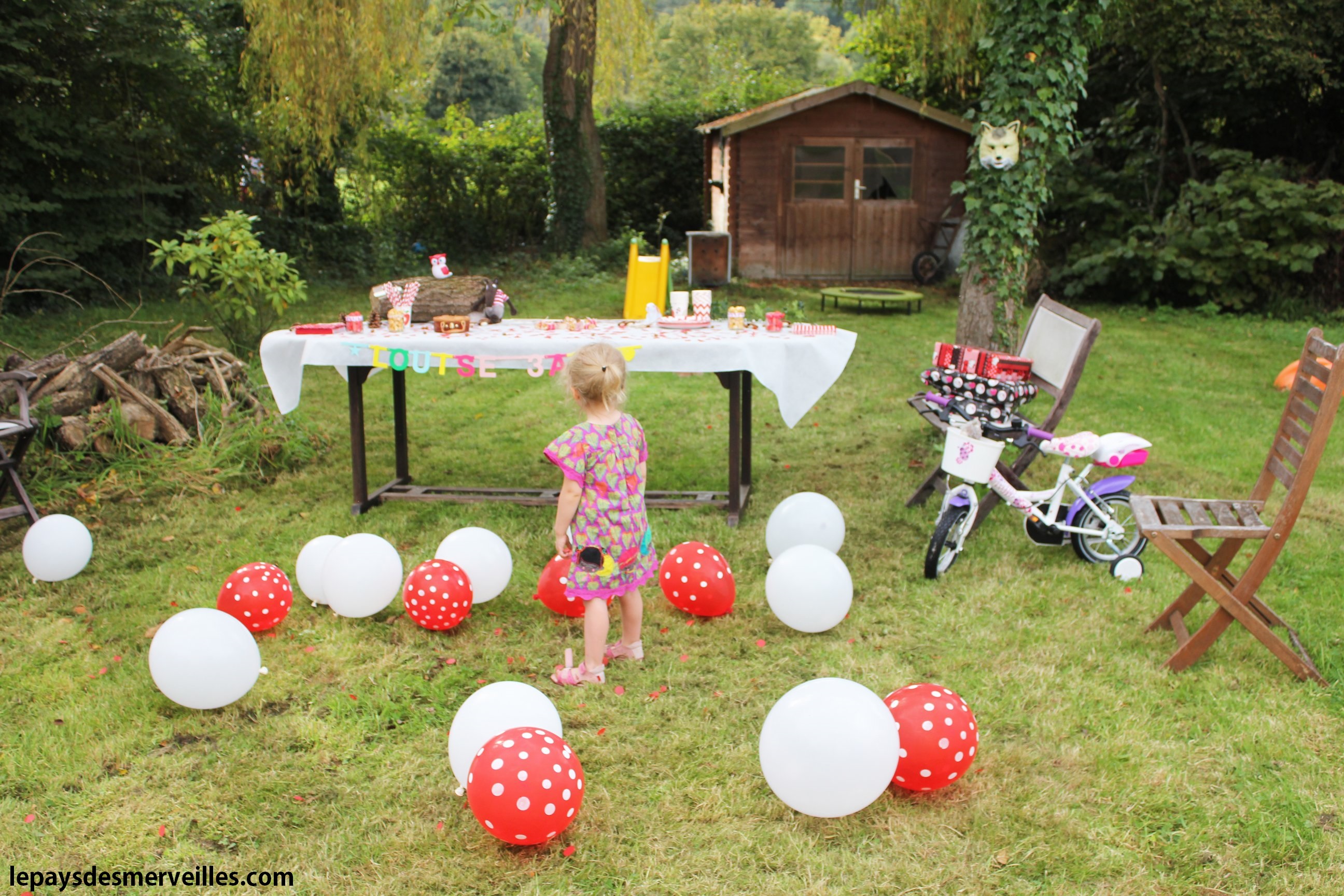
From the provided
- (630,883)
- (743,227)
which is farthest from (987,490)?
(743,227)

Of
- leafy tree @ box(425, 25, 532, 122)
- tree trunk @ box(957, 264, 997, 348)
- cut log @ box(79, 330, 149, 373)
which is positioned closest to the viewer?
cut log @ box(79, 330, 149, 373)

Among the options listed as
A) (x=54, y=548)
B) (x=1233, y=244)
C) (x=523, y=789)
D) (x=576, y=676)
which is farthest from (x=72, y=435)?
(x=1233, y=244)

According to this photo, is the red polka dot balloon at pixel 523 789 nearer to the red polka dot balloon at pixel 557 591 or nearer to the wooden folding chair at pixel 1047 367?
the red polka dot balloon at pixel 557 591

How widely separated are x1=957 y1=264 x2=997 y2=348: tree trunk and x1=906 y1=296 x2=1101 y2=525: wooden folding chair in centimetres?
78

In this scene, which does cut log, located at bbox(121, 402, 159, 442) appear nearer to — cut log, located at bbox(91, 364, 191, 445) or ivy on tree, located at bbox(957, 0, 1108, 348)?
cut log, located at bbox(91, 364, 191, 445)

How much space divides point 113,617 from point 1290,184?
13.1 metres

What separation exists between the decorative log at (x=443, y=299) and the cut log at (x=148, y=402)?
168cm

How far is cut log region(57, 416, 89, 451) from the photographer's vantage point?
5996mm

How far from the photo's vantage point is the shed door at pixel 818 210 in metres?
15.5

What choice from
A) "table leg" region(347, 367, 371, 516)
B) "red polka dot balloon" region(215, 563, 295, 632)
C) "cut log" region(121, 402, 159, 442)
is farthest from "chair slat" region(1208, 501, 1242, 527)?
"cut log" region(121, 402, 159, 442)

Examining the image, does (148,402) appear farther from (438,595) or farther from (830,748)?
(830,748)

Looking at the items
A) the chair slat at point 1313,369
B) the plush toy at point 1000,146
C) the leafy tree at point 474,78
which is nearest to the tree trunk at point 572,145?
the plush toy at point 1000,146

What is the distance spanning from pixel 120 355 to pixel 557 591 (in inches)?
158

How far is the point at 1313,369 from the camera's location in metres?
3.67
